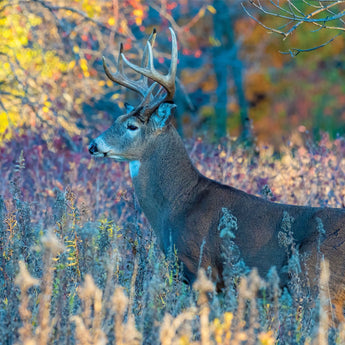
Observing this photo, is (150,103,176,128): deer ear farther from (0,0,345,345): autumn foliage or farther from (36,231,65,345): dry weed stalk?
(36,231,65,345): dry weed stalk

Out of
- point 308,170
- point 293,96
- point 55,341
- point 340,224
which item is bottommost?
point 55,341

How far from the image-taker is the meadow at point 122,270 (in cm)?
345

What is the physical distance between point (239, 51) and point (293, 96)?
2.19m

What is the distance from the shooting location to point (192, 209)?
19.2 feet

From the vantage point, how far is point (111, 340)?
153 inches

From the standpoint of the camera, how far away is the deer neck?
19.9 ft

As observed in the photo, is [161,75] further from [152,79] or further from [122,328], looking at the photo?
[122,328]

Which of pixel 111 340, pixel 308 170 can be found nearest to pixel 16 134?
pixel 308 170

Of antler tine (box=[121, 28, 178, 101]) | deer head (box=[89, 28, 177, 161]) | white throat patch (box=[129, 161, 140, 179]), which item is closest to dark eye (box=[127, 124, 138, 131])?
deer head (box=[89, 28, 177, 161])

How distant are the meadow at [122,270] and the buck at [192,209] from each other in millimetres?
148

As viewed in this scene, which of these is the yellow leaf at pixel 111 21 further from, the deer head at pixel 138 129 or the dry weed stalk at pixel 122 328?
the dry weed stalk at pixel 122 328

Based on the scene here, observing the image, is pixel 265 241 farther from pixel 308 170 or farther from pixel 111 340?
pixel 308 170

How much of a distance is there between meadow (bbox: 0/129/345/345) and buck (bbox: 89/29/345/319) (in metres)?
0.15

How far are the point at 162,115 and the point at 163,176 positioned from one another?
1.79ft
